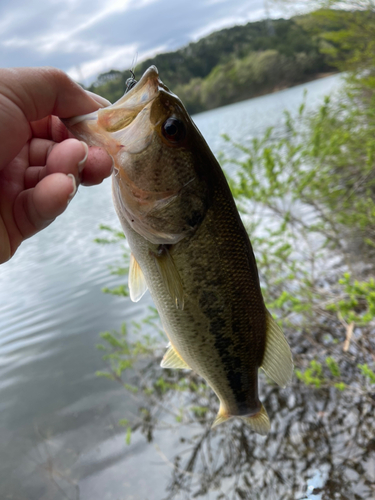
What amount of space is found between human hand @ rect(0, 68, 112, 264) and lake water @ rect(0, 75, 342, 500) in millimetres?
3445

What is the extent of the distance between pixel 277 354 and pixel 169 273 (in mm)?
681

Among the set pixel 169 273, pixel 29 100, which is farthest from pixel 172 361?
pixel 29 100

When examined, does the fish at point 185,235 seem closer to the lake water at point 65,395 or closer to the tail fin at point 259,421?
the tail fin at point 259,421

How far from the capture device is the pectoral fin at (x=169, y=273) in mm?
1502

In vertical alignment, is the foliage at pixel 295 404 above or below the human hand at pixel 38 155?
below

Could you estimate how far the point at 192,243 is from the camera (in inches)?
60.5

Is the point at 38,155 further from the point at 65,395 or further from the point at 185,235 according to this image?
the point at 65,395

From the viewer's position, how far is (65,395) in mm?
5328

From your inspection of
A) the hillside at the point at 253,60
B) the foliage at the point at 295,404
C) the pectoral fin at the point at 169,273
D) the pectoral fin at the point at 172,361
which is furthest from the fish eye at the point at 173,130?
the hillside at the point at 253,60

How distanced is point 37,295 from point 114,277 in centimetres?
180

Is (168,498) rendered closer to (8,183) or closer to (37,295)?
(8,183)

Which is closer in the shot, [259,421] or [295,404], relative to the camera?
[259,421]

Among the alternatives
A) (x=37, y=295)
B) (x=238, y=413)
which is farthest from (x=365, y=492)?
(x=37, y=295)

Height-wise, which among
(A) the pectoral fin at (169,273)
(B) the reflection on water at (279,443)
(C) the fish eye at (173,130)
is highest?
(C) the fish eye at (173,130)
